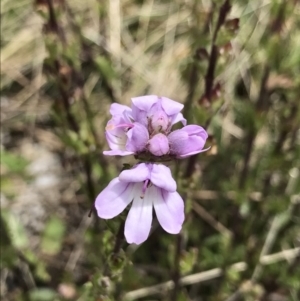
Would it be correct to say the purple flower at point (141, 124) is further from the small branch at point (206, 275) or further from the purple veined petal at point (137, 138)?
the small branch at point (206, 275)

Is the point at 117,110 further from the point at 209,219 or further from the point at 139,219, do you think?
the point at 209,219

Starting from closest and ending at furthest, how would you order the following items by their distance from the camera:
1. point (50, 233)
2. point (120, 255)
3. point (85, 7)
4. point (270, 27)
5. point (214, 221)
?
point (120, 255), point (270, 27), point (50, 233), point (214, 221), point (85, 7)

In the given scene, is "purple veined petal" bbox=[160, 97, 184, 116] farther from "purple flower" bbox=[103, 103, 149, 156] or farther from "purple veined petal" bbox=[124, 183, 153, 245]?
"purple veined petal" bbox=[124, 183, 153, 245]

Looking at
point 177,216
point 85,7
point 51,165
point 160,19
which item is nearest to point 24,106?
point 51,165

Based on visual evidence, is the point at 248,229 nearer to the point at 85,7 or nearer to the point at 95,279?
the point at 95,279

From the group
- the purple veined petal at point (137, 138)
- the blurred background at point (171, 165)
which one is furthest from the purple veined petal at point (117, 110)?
the blurred background at point (171, 165)

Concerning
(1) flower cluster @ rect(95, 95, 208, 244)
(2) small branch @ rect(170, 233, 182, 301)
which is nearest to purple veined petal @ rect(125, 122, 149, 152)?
(1) flower cluster @ rect(95, 95, 208, 244)

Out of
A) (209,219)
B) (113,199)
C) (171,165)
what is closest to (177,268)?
(171,165)
